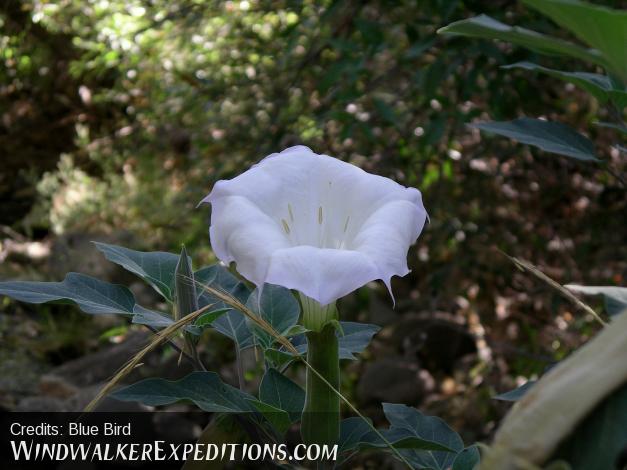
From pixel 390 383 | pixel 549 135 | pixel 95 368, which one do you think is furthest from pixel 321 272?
pixel 95 368

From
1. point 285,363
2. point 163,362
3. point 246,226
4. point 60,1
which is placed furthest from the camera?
point 60,1

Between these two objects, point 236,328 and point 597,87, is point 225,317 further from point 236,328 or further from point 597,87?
point 597,87

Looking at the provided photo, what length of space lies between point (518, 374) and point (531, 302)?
0.29m

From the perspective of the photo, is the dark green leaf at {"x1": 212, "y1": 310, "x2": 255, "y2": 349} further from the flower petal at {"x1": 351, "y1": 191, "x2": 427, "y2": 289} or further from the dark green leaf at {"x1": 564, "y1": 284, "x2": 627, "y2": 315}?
the dark green leaf at {"x1": 564, "y1": 284, "x2": 627, "y2": 315}

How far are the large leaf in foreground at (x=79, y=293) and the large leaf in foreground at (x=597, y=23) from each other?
43 cm

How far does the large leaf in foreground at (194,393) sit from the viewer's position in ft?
2.11

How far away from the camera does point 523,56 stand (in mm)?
1732

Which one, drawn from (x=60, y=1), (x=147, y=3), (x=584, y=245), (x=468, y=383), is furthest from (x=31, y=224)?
(x=584, y=245)

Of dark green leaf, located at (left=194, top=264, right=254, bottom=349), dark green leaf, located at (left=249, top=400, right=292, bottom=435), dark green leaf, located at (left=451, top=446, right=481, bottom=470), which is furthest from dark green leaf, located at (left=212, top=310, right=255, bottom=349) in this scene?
dark green leaf, located at (left=451, top=446, right=481, bottom=470)

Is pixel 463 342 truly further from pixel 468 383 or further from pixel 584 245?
pixel 584 245

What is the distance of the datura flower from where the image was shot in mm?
565

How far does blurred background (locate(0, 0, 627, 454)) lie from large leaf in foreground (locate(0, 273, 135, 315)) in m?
1.17

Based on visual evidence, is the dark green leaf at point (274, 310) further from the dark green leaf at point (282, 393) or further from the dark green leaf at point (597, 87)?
the dark green leaf at point (597, 87)

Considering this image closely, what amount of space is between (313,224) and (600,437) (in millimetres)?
392
